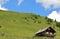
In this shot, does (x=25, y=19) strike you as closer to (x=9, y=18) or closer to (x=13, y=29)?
(x=9, y=18)

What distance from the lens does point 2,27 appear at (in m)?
116

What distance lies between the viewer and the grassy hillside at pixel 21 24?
359ft

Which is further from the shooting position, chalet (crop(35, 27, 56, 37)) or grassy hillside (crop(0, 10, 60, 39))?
grassy hillside (crop(0, 10, 60, 39))

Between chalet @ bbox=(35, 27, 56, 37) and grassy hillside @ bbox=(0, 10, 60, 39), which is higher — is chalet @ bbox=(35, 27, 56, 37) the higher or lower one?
the lower one

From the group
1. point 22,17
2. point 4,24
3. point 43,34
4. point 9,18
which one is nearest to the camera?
point 43,34

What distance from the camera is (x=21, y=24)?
430ft

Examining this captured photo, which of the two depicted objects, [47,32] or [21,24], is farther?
[21,24]

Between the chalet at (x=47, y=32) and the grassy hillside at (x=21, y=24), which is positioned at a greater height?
the grassy hillside at (x=21, y=24)

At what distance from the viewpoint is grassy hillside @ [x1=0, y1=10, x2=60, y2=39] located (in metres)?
109

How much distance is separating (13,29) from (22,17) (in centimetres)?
3479

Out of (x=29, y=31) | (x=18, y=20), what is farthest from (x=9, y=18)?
(x=29, y=31)

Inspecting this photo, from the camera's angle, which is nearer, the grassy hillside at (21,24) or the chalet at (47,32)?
the chalet at (47,32)

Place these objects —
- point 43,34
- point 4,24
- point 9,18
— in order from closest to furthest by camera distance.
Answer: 1. point 43,34
2. point 4,24
3. point 9,18

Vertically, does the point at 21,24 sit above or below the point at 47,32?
above
